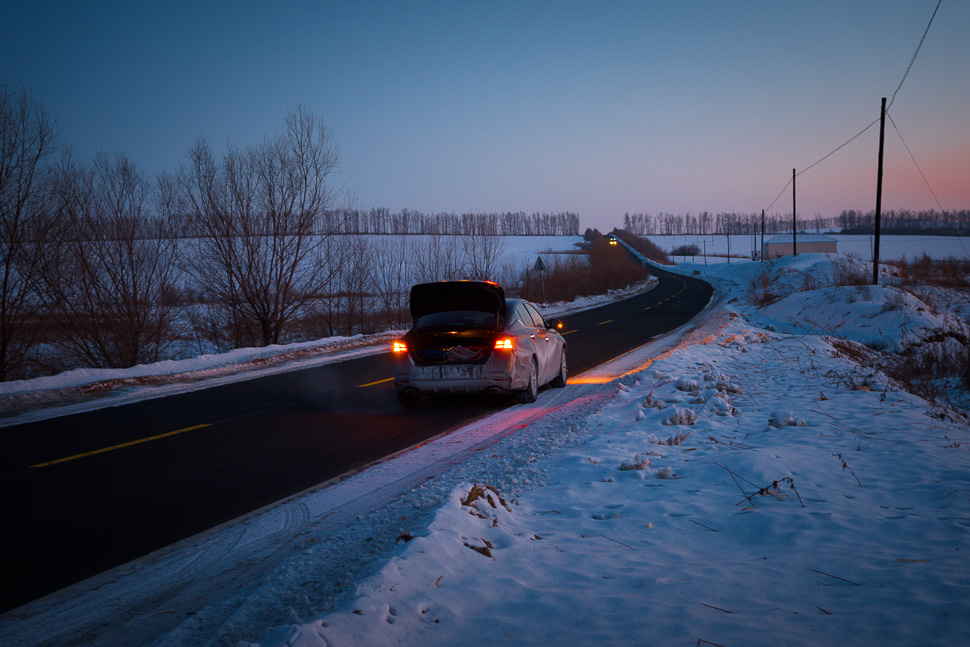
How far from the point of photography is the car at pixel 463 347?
967 cm

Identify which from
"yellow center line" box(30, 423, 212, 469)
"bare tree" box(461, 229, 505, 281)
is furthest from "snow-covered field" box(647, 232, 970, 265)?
"yellow center line" box(30, 423, 212, 469)

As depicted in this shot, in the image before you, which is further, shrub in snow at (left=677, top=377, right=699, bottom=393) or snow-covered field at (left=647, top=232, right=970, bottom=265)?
snow-covered field at (left=647, top=232, right=970, bottom=265)

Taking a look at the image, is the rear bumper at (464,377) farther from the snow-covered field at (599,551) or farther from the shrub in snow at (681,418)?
the shrub in snow at (681,418)

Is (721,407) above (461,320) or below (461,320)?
below

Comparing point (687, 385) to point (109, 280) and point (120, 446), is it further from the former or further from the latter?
point (109, 280)

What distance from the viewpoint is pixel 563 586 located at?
3.62 meters

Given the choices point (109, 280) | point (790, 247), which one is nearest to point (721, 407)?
point (109, 280)

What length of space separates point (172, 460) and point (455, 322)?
4495 mm

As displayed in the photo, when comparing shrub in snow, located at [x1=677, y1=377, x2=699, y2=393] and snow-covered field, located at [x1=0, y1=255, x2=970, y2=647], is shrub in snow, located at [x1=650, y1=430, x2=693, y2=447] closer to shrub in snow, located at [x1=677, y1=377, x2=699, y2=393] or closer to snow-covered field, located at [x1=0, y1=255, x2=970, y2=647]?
snow-covered field, located at [x1=0, y1=255, x2=970, y2=647]

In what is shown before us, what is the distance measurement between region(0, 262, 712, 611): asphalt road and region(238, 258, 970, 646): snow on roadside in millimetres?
2030

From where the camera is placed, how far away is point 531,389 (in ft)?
34.4

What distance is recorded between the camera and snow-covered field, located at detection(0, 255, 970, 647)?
3.16 metres

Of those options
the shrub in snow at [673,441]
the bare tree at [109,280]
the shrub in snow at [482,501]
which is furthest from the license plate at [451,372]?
the bare tree at [109,280]

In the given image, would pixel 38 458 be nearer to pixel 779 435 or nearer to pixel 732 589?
pixel 732 589
